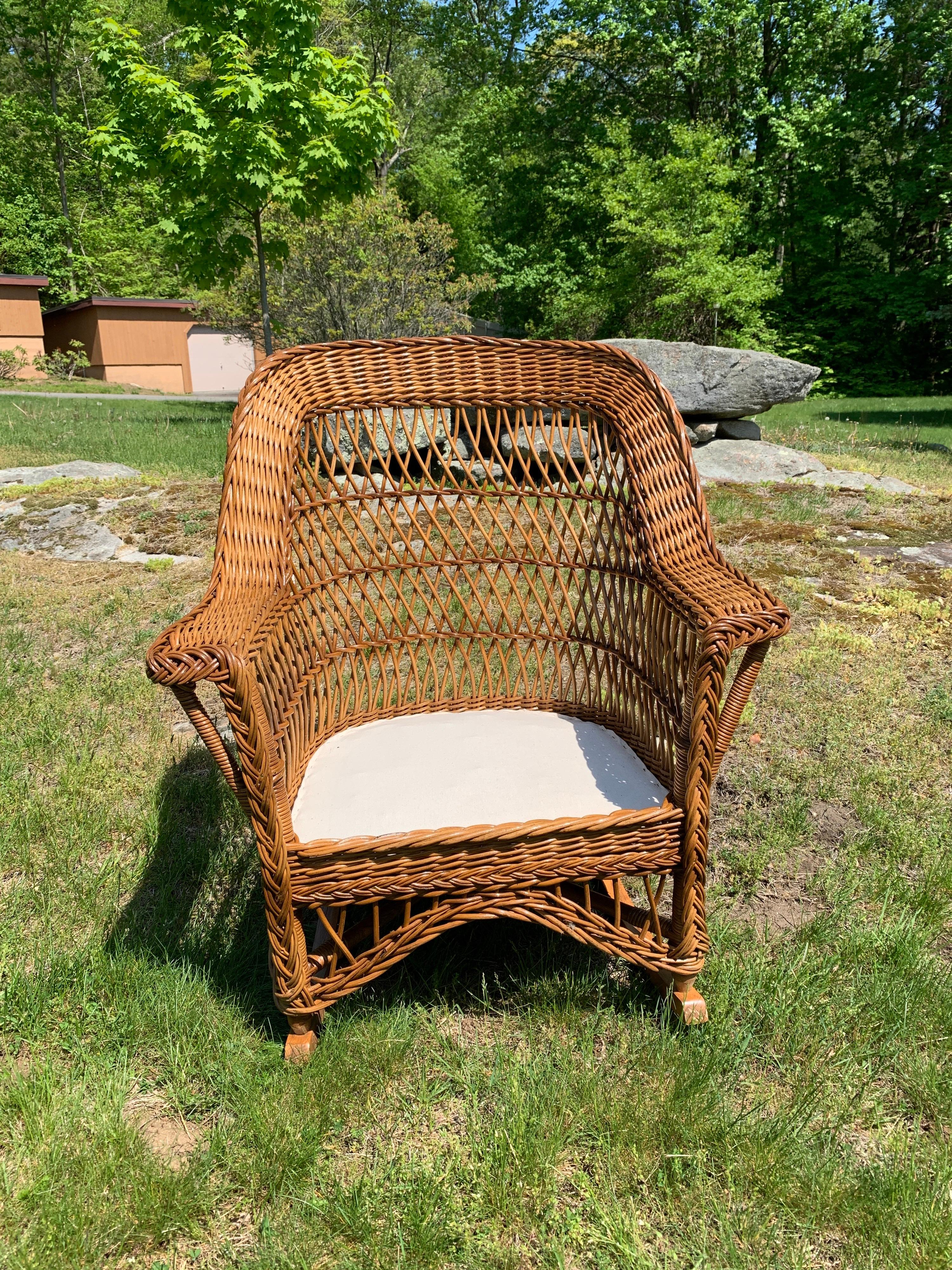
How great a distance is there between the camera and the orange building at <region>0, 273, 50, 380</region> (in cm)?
2253

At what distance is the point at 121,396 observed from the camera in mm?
18500

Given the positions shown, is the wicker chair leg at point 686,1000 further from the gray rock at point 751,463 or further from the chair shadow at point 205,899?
the gray rock at point 751,463

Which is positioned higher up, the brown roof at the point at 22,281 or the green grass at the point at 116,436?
the brown roof at the point at 22,281

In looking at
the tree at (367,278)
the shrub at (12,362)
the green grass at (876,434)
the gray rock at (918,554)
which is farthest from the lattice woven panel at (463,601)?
the shrub at (12,362)

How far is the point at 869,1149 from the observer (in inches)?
59.1

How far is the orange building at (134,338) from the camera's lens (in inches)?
938

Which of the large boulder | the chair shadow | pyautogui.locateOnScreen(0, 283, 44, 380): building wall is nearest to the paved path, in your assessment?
pyautogui.locateOnScreen(0, 283, 44, 380): building wall

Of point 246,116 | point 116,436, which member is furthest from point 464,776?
point 116,436

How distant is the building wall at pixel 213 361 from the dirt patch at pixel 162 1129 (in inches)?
1026

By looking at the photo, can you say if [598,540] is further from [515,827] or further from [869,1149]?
[869,1149]

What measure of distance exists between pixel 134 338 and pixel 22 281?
2.96 meters

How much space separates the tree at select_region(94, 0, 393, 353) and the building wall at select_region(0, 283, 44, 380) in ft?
54.1

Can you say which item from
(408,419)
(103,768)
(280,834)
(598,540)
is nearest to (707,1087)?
(280,834)

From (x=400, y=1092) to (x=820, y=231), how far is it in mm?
22253
